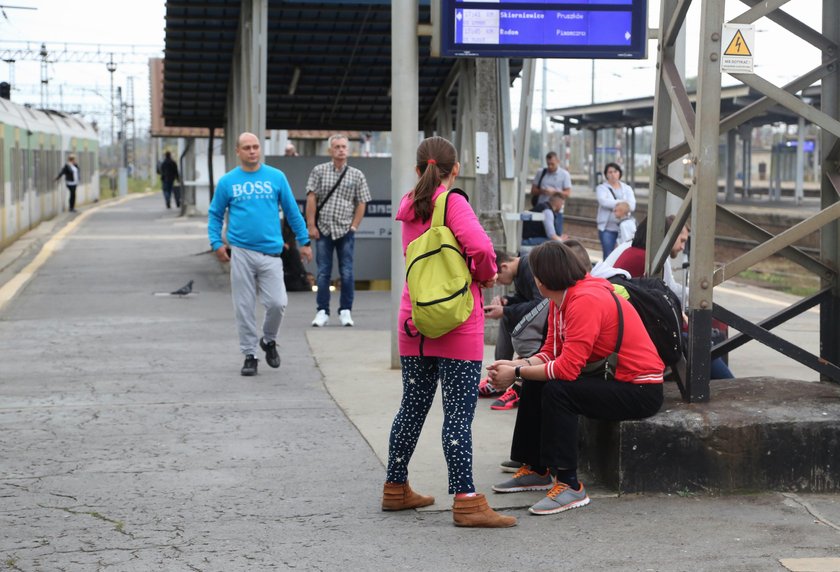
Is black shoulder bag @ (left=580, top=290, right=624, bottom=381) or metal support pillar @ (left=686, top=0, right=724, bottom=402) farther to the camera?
metal support pillar @ (left=686, top=0, right=724, bottom=402)

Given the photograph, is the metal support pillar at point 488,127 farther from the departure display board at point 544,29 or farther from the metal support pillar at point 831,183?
the metal support pillar at point 831,183

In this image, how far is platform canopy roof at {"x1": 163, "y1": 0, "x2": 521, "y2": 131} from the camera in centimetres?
1489

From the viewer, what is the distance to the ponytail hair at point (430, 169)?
5.17 meters

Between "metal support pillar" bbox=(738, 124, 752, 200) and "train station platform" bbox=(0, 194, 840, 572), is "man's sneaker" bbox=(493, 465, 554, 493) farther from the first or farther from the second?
"metal support pillar" bbox=(738, 124, 752, 200)

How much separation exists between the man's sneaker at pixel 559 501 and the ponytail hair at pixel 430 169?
1.25 metres

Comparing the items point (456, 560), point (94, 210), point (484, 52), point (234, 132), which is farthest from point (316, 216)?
point (94, 210)

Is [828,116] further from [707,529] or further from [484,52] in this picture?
[484,52]

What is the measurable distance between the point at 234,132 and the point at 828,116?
12226 millimetres

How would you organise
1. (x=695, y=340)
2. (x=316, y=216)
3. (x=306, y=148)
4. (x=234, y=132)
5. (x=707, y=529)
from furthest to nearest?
1. (x=306, y=148)
2. (x=234, y=132)
3. (x=316, y=216)
4. (x=695, y=340)
5. (x=707, y=529)

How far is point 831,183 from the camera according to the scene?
646cm

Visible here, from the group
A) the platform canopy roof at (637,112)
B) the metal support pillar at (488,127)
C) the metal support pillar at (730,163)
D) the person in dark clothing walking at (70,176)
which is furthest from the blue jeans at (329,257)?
the metal support pillar at (730,163)

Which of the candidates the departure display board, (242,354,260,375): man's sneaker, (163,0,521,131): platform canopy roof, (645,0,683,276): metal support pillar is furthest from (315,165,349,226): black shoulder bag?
(645,0,683,276): metal support pillar

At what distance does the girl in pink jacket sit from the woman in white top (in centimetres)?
1025

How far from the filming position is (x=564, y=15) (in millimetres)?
10305
